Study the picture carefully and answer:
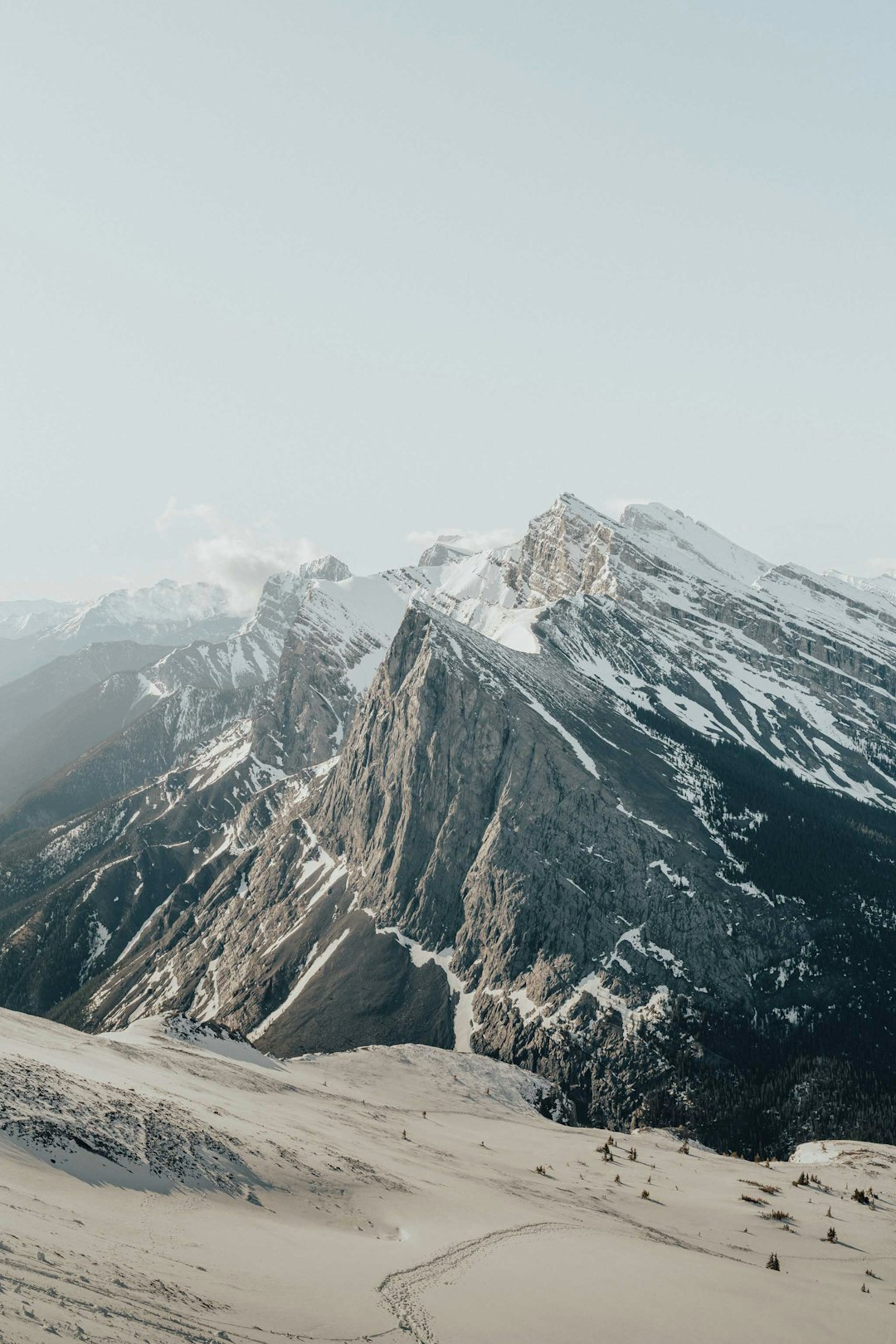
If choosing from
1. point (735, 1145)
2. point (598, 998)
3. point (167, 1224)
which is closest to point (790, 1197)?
point (167, 1224)

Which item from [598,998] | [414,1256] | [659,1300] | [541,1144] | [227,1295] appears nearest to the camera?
[227,1295]

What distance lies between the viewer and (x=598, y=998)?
188 m

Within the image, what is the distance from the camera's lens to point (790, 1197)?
56.3 metres

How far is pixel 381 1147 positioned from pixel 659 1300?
26537 millimetres

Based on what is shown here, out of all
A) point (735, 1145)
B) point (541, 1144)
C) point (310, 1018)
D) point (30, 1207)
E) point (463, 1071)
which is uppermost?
point (30, 1207)

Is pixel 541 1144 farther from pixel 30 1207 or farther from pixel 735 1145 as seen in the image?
pixel 735 1145

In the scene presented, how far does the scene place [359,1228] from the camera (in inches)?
1534

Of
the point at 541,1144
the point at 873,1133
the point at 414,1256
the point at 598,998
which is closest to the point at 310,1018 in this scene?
the point at 598,998

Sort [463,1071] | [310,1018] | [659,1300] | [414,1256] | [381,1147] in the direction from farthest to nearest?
[310,1018] < [463,1071] < [381,1147] < [414,1256] < [659,1300]

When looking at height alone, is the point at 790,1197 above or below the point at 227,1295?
below

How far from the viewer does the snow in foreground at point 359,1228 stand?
26328 millimetres

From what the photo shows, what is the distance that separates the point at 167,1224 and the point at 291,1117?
86.7 ft

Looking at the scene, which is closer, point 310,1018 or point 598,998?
point 598,998

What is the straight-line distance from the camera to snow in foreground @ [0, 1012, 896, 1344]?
2633 centimetres
